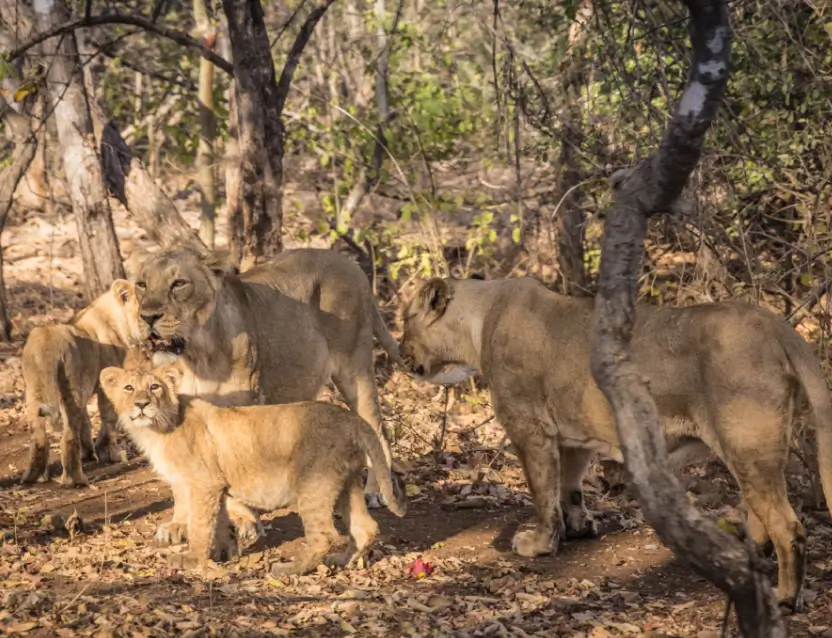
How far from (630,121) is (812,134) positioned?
4.85 feet

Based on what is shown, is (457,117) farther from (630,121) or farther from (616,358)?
(616,358)

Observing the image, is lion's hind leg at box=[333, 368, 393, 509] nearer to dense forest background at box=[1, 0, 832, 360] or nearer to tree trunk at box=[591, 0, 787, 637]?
dense forest background at box=[1, 0, 832, 360]

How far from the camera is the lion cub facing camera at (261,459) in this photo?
21.9ft

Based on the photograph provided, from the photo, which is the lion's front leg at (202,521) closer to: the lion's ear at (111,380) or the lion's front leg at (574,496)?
the lion's ear at (111,380)

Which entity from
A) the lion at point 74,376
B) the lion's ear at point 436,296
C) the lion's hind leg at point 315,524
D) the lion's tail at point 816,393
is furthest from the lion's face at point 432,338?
the lion's tail at point 816,393

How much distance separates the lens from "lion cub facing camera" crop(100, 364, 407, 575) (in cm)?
666

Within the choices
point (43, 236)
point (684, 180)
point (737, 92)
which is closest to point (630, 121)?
point (737, 92)

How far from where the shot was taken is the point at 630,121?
10312 mm

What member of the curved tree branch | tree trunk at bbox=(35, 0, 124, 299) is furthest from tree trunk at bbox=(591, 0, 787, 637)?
tree trunk at bbox=(35, 0, 124, 299)

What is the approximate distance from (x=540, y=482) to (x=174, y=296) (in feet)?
8.03

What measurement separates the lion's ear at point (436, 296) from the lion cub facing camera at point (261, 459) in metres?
1.28

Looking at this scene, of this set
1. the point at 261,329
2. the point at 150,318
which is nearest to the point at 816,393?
the point at 261,329

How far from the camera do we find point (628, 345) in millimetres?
4863

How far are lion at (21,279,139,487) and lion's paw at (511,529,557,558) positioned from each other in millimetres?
3224
